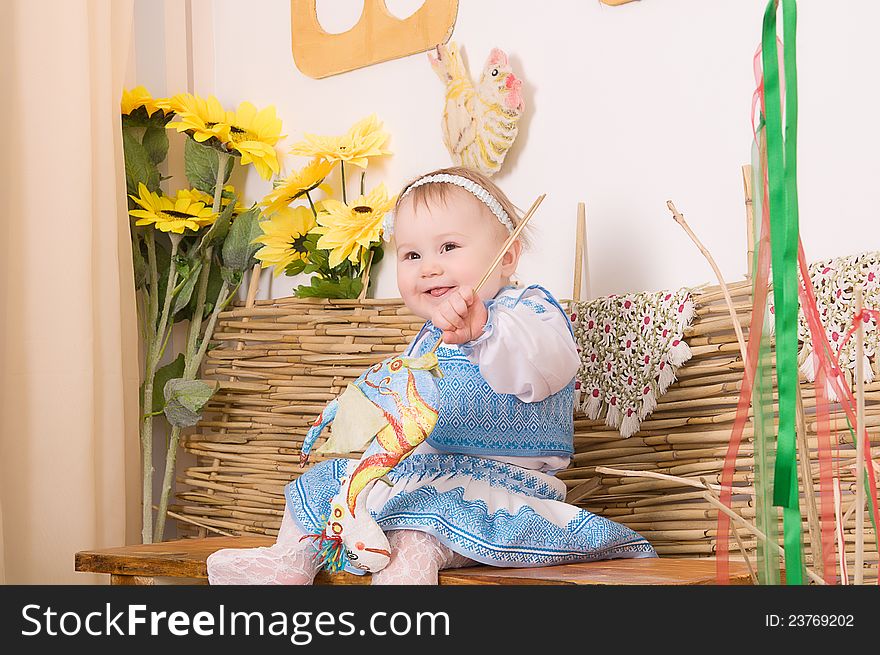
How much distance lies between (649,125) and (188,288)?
0.76 m

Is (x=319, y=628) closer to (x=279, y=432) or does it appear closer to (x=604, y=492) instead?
(x=604, y=492)

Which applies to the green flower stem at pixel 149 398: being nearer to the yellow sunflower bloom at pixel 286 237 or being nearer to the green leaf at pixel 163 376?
the green leaf at pixel 163 376

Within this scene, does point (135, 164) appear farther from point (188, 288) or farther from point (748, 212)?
point (748, 212)

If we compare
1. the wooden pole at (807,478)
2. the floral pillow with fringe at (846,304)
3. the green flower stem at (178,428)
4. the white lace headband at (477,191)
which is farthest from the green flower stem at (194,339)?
the wooden pole at (807,478)

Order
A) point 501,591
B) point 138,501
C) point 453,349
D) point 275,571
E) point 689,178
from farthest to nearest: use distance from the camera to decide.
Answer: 1. point 138,501
2. point 689,178
3. point 453,349
4. point 275,571
5. point 501,591

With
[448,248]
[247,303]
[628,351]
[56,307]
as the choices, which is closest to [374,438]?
[448,248]

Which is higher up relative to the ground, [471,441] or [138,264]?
[138,264]

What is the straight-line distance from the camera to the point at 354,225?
4.83 ft

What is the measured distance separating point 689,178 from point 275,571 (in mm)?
670

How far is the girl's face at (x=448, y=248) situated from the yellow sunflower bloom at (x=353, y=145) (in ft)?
1.20

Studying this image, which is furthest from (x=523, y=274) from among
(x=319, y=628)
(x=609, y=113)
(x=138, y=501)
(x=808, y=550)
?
(x=319, y=628)

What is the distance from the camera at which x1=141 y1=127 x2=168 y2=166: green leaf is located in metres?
1.60

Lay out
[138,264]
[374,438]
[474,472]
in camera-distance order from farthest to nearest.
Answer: [138,264] < [474,472] < [374,438]

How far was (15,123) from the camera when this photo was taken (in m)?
1.36
